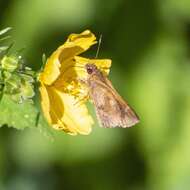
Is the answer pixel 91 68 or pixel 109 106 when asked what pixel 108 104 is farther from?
pixel 91 68

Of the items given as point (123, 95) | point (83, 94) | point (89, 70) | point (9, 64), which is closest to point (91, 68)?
point (89, 70)

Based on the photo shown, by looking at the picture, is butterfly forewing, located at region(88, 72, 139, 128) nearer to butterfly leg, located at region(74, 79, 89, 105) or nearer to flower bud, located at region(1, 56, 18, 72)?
butterfly leg, located at region(74, 79, 89, 105)

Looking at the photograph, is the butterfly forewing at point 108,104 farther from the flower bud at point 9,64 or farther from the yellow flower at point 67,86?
the flower bud at point 9,64

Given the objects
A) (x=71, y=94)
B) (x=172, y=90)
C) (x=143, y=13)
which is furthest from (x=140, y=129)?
(x=71, y=94)

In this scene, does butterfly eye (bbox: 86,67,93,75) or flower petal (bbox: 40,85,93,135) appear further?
butterfly eye (bbox: 86,67,93,75)

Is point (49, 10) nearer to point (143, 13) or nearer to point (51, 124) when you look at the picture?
point (143, 13)

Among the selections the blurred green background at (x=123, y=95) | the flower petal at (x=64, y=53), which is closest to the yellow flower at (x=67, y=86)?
the flower petal at (x=64, y=53)

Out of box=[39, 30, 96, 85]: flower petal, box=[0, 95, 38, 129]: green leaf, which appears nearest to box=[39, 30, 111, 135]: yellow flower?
box=[39, 30, 96, 85]: flower petal
